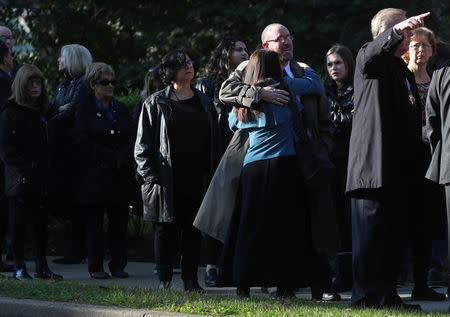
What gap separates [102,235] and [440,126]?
399cm

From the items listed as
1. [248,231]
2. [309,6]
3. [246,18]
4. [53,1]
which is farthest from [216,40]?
[248,231]

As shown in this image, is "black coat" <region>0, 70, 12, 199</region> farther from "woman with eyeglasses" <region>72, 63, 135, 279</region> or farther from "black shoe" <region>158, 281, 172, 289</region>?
"black shoe" <region>158, 281, 172, 289</region>

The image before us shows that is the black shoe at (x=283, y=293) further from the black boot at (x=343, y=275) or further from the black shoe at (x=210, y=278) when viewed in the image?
the black shoe at (x=210, y=278)

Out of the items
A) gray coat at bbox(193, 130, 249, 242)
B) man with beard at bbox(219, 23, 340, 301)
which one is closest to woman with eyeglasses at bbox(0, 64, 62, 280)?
gray coat at bbox(193, 130, 249, 242)

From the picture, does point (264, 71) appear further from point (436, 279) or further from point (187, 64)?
point (436, 279)

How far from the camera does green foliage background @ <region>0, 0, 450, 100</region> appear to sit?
17.0 m

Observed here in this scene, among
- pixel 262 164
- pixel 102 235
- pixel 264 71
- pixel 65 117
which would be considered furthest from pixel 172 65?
pixel 102 235

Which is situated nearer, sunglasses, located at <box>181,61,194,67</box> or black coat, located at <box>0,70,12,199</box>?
sunglasses, located at <box>181,61,194,67</box>

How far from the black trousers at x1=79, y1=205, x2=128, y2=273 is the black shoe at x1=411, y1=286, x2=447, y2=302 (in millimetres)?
3218

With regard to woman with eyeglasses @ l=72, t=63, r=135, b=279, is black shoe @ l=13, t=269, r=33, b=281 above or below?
below

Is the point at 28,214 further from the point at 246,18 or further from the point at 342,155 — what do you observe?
the point at 246,18

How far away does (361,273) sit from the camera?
703 cm

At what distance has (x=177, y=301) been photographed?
23.4ft

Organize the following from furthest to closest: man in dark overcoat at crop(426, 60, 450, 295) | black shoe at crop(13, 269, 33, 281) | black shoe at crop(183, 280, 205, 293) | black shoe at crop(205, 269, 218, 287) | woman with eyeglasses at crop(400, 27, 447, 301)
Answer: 1. black shoe at crop(13, 269, 33, 281)
2. black shoe at crop(205, 269, 218, 287)
3. black shoe at crop(183, 280, 205, 293)
4. woman with eyeglasses at crop(400, 27, 447, 301)
5. man in dark overcoat at crop(426, 60, 450, 295)
